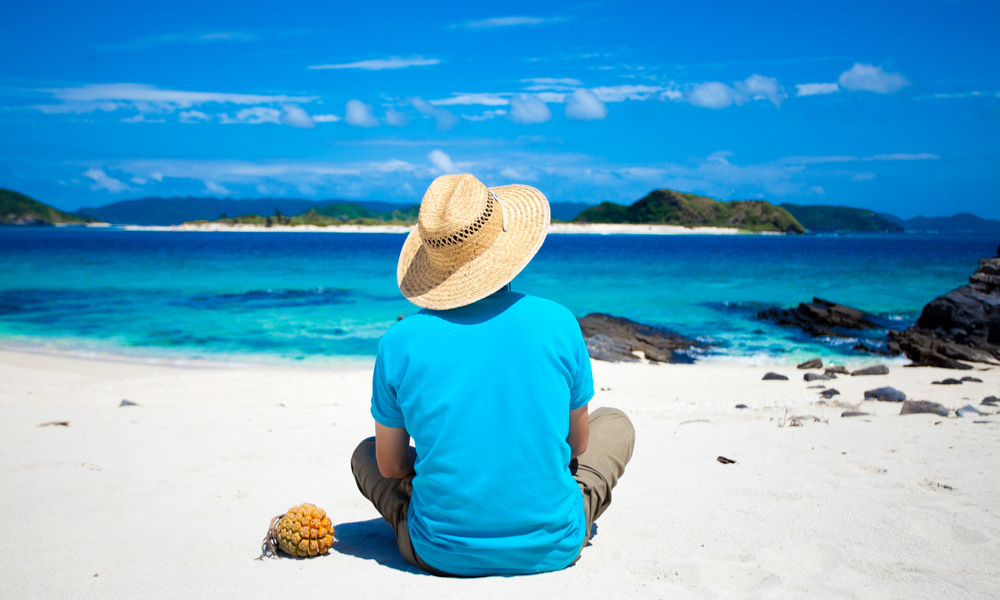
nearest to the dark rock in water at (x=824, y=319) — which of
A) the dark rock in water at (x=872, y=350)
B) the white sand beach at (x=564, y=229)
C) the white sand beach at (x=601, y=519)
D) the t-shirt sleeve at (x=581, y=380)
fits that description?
the dark rock in water at (x=872, y=350)

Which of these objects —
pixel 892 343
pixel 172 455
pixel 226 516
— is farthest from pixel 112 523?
pixel 892 343

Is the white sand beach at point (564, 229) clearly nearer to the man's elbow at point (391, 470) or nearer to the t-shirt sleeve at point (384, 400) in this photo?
the man's elbow at point (391, 470)

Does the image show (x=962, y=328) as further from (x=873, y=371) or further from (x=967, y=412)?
(x=967, y=412)

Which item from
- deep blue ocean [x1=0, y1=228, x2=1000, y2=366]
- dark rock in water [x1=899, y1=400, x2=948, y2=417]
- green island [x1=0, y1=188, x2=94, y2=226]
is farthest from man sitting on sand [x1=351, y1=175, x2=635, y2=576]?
green island [x1=0, y1=188, x2=94, y2=226]

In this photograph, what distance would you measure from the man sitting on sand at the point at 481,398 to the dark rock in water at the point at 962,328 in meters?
12.2

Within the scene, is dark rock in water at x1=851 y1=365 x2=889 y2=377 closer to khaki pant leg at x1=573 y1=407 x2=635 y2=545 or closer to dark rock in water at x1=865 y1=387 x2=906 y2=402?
dark rock in water at x1=865 y1=387 x2=906 y2=402

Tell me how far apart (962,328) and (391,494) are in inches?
601

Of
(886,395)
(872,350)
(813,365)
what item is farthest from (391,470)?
(872,350)

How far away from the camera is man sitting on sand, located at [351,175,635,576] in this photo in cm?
226

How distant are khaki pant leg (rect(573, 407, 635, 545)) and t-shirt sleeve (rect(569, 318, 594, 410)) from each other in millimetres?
522

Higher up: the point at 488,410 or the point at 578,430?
the point at 488,410

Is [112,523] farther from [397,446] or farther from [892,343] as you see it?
[892,343]

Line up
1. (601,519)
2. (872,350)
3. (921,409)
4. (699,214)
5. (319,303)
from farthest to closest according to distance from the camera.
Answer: (699,214)
(319,303)
(872,350)
(921,409)
(601,519)

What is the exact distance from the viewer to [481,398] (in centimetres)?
225
